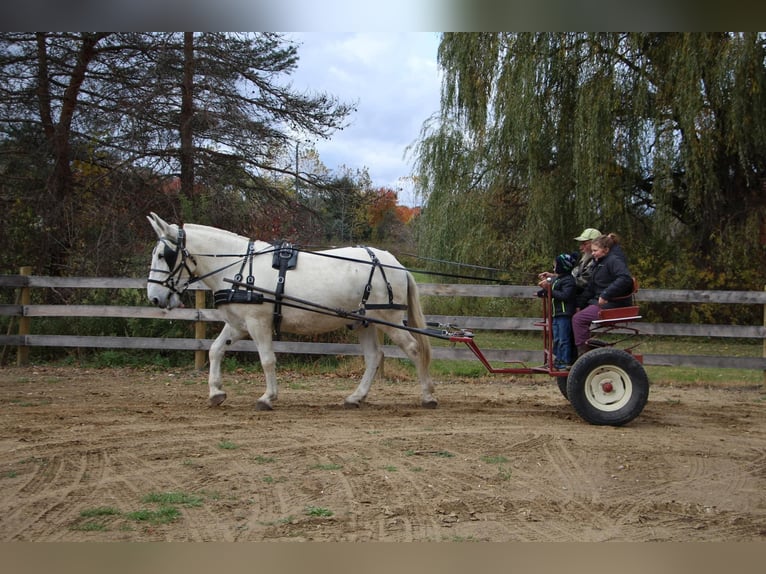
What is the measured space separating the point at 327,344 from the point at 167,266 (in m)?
3.44

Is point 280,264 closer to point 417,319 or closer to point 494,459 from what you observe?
point 417,319

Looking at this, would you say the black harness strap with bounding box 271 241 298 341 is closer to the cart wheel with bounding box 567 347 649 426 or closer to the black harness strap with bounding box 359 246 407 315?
the black harness strap with bounding box 359 246 407 315

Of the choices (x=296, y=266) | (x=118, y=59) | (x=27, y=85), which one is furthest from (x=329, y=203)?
(x=296, y=266)

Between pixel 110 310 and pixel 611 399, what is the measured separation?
757 centimetres

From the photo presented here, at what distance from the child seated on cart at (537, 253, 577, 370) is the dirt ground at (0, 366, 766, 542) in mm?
684

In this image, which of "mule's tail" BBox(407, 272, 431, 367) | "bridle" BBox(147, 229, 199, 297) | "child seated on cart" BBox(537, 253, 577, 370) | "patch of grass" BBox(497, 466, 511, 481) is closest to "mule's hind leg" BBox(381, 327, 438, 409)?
"mule's tail" BBox(407, 272, 431, 367)

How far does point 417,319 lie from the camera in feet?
25.6

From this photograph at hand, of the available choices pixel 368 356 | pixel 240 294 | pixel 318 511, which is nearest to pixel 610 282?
pixel 368 356

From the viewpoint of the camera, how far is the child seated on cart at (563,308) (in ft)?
22.4

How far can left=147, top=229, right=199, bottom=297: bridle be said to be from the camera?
7.30 m

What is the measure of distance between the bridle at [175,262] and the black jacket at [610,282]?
4.22 meters

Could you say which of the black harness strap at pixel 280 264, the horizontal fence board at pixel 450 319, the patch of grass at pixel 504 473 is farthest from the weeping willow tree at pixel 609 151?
the patch of grass at pixel 504 473

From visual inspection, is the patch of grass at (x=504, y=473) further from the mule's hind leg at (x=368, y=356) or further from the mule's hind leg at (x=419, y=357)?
the mule's hind leg at (x=368, y=356)
